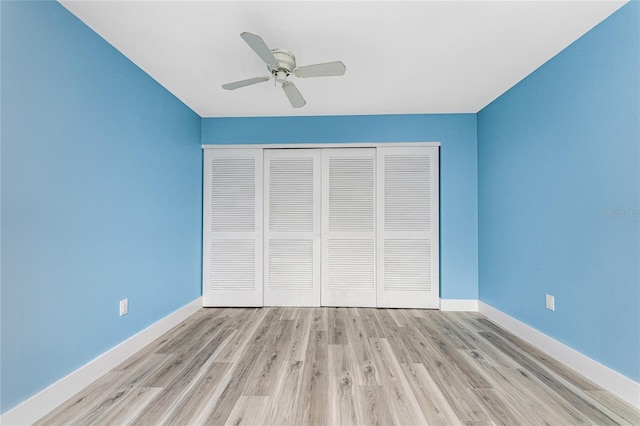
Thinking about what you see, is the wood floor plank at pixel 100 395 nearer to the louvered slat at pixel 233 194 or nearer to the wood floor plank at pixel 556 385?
the louvered slat at pixel 233 194

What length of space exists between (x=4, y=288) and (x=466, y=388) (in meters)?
2.71

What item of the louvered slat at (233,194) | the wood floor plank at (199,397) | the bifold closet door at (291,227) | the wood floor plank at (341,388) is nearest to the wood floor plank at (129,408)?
the wood floor plank at (199,397)

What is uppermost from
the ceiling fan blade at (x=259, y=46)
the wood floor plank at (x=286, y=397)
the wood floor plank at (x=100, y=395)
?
the ceiling fan blade at (x=259, y=46)

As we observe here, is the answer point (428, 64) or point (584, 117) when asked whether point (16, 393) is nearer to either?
point (428, 64)

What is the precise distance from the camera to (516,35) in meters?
1.92

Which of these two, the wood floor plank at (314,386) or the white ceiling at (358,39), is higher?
the white ceiling at (358,39)

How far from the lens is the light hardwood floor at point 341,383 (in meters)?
1.56

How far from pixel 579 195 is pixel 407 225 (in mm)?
1676

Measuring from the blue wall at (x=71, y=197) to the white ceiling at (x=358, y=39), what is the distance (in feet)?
1.09

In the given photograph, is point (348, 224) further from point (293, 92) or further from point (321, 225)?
point (293, 92)

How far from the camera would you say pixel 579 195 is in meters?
1.97

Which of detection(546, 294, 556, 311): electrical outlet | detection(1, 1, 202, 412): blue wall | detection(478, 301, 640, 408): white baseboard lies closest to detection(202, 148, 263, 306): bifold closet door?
detection(1, 1, 202, 412): blue wall

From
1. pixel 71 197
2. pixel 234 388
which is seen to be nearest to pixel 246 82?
pixel 71 197

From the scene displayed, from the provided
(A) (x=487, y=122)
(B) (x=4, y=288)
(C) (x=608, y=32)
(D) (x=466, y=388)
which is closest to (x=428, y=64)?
(C) (x=608, y=32)
